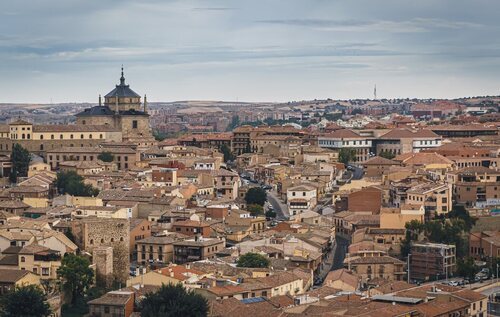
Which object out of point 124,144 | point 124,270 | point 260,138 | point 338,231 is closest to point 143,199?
point 338,231

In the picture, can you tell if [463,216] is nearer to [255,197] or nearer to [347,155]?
[255,197]

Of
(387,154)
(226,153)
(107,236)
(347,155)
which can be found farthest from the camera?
(226,153)

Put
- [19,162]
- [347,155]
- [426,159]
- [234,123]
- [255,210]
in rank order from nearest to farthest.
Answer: [255,210] → [19,162] → [426,159] → [347,155] → [234,123]

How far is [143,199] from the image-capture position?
120ft

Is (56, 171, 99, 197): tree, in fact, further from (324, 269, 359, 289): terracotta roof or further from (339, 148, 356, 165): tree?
(339, 148, 356, 165): tree

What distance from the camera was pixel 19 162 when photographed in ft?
148

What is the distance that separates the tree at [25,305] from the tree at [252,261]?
551 cm

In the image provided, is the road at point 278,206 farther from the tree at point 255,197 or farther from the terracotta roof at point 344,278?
the terracotta roof at point 344,278

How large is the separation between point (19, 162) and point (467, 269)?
2032 centimetres

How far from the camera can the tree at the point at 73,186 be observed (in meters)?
39.7

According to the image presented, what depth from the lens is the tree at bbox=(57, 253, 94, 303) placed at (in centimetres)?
2683

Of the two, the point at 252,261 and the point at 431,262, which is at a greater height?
the point at 252,261

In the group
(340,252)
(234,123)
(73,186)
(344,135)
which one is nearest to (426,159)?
(344,135)

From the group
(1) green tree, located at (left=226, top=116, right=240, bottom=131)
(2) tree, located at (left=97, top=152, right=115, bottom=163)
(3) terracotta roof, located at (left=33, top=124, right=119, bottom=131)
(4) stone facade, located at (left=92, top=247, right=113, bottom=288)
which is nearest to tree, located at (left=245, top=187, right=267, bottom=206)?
(2) tree, located at (left=97, top=152, right=115, bottom=163)
